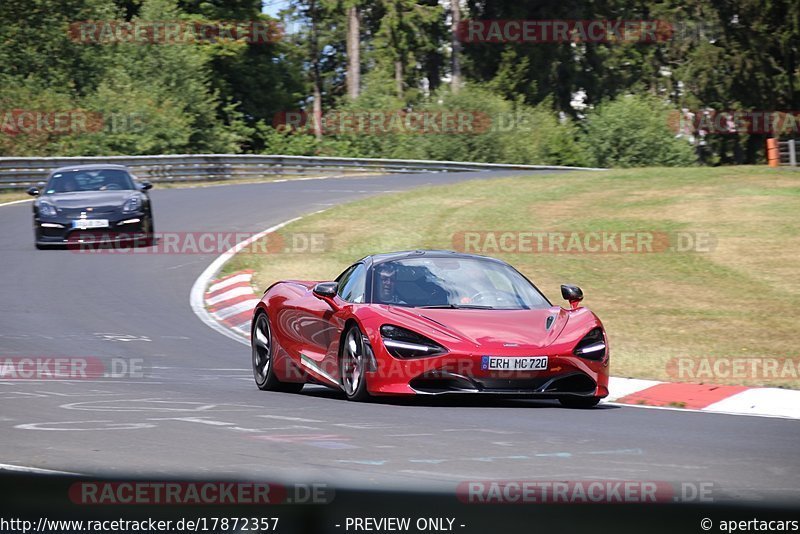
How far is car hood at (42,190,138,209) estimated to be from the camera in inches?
851

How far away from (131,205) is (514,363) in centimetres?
1393

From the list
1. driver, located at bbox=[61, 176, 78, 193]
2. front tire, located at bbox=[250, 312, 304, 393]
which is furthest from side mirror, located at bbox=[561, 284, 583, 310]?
driver, located at bbox=[61, 176, 78, 193]

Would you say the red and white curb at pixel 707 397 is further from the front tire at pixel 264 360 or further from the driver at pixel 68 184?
the driver at pixel 68 184

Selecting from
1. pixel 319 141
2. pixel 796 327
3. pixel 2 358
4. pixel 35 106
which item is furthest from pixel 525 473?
pixel 319 141

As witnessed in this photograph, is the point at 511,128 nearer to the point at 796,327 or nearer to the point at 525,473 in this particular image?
the point at 796,327

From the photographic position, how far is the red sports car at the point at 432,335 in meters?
9.12

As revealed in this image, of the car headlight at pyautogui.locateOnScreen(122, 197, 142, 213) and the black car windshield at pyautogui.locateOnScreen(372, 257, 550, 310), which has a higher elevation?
the black car windshield at pyautogui.locateOnScreen(372, 257, 550, 310)

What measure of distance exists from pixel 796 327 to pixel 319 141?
3727cm

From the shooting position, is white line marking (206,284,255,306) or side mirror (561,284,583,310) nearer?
side mirror (561,284,583,310)

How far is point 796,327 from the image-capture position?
14.1 m
